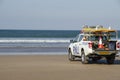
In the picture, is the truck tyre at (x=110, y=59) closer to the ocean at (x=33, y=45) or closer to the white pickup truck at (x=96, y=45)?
the white pickup truck at (x=96, y=45)

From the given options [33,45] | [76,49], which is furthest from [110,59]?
[33,45]

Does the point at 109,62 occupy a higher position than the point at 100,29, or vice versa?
the point at 100,29

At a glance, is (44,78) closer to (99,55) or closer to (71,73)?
(71,73)

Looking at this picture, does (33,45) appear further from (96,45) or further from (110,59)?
(96,45)

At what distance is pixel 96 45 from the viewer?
71.5 feet

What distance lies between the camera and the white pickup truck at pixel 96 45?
21594mm

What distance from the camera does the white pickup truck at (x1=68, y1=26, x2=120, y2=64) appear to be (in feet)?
70.8

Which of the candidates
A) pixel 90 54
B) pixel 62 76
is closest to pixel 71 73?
pixel 62 76

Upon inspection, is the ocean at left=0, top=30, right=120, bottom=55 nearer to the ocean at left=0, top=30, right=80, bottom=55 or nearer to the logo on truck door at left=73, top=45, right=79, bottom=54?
the ocean at left=0, top=30, right=80, bottom=55

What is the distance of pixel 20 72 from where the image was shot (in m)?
17.5

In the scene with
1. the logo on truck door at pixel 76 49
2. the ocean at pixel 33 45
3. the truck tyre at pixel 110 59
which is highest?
the logo on truck door at pixel 76 49

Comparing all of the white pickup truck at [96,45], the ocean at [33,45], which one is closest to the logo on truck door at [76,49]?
the white pickup truck at [96,45]

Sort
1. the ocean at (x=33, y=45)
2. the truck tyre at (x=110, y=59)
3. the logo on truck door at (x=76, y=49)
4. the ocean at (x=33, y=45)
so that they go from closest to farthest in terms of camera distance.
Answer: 1. the truck tyre at (x=110, y=59)
2. the logo on truck door at (x=76, y=49)
3. the ocean at (x=33, y=45)
4. the ocean at (x=33, y=45)

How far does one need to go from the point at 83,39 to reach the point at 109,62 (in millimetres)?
1738
